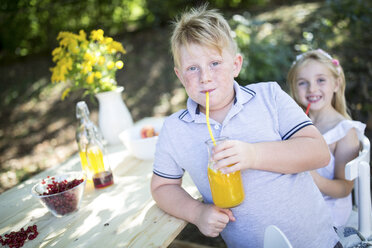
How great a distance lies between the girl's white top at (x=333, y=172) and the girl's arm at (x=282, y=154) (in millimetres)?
642

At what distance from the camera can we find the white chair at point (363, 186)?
1.66 m

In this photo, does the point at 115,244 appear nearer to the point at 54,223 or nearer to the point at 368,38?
the point at 54,223

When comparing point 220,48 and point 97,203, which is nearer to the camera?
point 220,48

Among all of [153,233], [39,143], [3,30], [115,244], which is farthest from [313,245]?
[3,30]

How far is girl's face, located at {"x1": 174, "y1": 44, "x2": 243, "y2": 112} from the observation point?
145 centimetres

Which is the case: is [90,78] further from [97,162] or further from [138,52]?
[138,52]

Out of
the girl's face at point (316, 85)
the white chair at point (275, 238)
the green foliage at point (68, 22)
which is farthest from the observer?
the green foliage at point (68, 22)

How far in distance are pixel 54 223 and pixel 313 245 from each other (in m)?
1.23

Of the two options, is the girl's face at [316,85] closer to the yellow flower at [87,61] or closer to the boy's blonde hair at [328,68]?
the boy's blonde hair at [328,68]

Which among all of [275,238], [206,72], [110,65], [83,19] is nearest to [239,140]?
[206,72]

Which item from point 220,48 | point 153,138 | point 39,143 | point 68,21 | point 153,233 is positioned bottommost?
point 39,143

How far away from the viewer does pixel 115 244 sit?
1.32 metres

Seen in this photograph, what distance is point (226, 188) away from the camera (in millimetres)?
1274

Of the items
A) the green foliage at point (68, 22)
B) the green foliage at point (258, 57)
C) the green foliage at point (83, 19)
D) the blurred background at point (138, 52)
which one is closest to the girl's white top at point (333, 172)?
the blurred background at point (138, 52)
